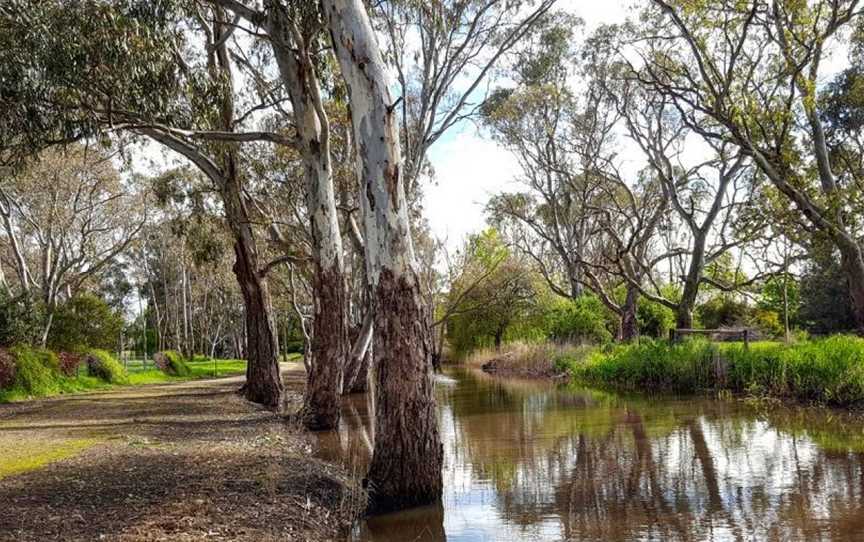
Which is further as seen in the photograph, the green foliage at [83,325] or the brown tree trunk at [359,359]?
the green foliage at [83,325]

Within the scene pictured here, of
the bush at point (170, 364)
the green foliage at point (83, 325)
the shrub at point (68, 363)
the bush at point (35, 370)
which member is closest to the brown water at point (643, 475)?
the bush at point (35, 370)

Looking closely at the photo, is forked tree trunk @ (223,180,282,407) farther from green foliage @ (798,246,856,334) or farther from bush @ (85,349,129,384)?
green foliage @ (798,246,856,334)

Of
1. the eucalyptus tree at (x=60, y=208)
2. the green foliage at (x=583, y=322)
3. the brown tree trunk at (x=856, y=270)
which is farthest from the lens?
the green foliage at (x=583, y=322)

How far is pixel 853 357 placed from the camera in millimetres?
11844

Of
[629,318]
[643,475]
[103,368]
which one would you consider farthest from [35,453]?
[629,318]

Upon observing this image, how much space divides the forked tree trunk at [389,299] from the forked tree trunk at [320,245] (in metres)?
4.73

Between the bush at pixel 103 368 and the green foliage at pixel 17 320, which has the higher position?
the green foliage at pixel 17 320

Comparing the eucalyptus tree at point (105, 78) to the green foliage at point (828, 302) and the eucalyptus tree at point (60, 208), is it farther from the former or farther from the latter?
the green foliage at point (828, 302)

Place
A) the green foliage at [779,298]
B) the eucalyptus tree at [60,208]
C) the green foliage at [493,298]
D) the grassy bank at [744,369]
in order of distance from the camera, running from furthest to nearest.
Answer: the green foliage at [493,298] < the green foliage at [779,298] < the eucalyptus tree at [60,208] < the grassy bank at [744,369]

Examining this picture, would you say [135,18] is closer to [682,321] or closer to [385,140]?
[385,140]

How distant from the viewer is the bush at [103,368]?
23.7 meters

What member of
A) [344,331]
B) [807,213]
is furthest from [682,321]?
[344,331]

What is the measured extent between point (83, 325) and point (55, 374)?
17.5ft

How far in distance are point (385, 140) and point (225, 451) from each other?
4359 millimetres
